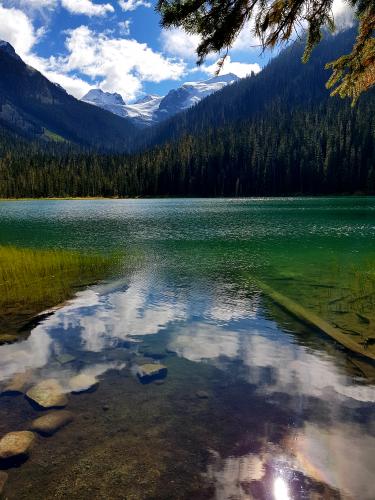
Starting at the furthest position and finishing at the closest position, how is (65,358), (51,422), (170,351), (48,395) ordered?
(170,351), (65,358), (48,395), (51,422)

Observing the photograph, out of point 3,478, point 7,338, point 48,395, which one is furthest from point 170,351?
point 3,478

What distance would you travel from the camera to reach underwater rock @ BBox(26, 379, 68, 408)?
7617 millimetres

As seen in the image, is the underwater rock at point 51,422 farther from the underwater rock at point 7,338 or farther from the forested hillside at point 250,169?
the forested hillside at point 250,169

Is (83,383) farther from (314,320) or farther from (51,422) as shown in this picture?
(314,320)

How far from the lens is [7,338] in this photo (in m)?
11.4

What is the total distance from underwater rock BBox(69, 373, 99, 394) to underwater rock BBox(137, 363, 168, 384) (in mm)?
1073

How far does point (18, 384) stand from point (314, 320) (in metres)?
9.12

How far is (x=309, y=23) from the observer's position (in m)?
9.47

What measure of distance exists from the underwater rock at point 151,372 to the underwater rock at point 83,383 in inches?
42.2

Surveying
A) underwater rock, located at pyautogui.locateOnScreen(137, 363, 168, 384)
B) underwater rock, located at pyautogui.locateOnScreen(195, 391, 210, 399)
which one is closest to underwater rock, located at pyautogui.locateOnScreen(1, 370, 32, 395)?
underwater rock, located at pyautogui.locateOnScreen(137, 363, 168, 384)

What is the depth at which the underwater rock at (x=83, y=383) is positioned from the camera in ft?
27.4

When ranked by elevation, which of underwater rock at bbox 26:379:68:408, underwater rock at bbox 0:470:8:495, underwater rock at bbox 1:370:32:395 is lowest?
underwater rock at bbox 1:370:32:395

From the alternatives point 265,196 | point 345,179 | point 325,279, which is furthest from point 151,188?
point 325,279

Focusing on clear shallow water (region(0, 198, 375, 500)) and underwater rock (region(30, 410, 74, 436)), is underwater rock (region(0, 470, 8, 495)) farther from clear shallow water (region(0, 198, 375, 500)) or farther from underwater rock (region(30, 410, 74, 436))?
underwater rock (region(30, 410, 74, 436))
